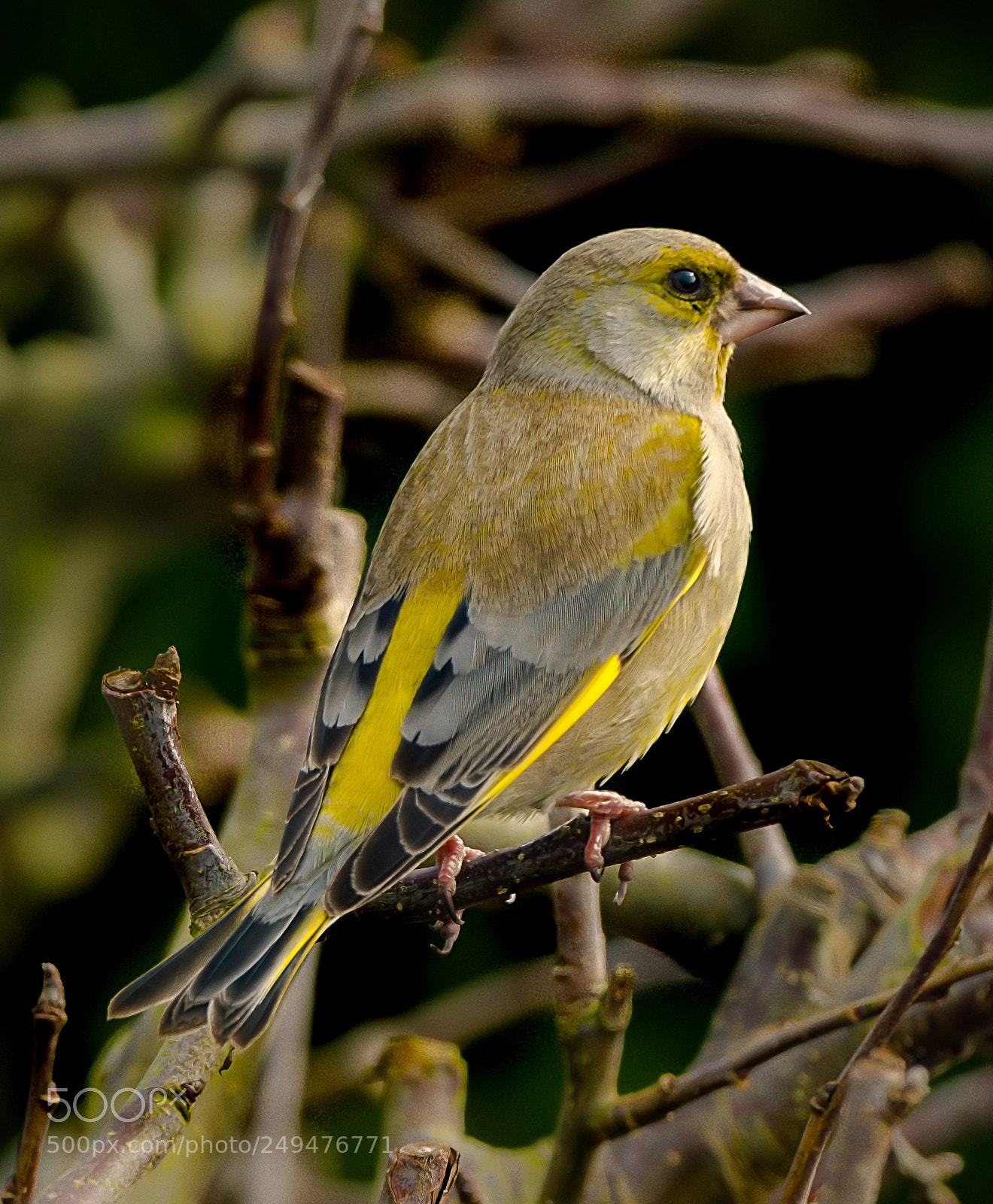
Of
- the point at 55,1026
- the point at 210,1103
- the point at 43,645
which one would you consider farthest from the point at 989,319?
the point at 55,1026

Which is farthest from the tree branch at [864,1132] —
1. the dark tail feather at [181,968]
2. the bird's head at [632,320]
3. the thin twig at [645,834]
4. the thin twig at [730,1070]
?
the bird's head at [632,320]

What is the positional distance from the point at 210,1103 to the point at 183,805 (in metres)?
0.39

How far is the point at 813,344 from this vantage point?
289 cm

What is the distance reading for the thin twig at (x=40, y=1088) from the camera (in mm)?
744

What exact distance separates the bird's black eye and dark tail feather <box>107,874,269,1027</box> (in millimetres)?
829

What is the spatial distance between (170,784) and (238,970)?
161 mm

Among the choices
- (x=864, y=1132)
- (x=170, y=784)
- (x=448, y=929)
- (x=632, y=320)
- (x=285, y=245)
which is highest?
(x=285, y=245)

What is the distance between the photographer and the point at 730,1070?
1067 mm

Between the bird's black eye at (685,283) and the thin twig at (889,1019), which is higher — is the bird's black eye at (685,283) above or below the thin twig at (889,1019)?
above

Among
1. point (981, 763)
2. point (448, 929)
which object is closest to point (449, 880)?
point (448, 929)

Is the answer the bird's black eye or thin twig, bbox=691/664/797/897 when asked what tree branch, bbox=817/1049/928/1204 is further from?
the bird's black eye

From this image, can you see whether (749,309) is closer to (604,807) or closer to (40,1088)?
(604,807)

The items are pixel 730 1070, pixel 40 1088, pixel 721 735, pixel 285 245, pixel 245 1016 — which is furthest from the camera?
pixel 721 735

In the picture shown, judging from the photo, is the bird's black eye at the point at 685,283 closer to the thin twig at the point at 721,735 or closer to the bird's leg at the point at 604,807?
the thin twig at the point at 721,735
